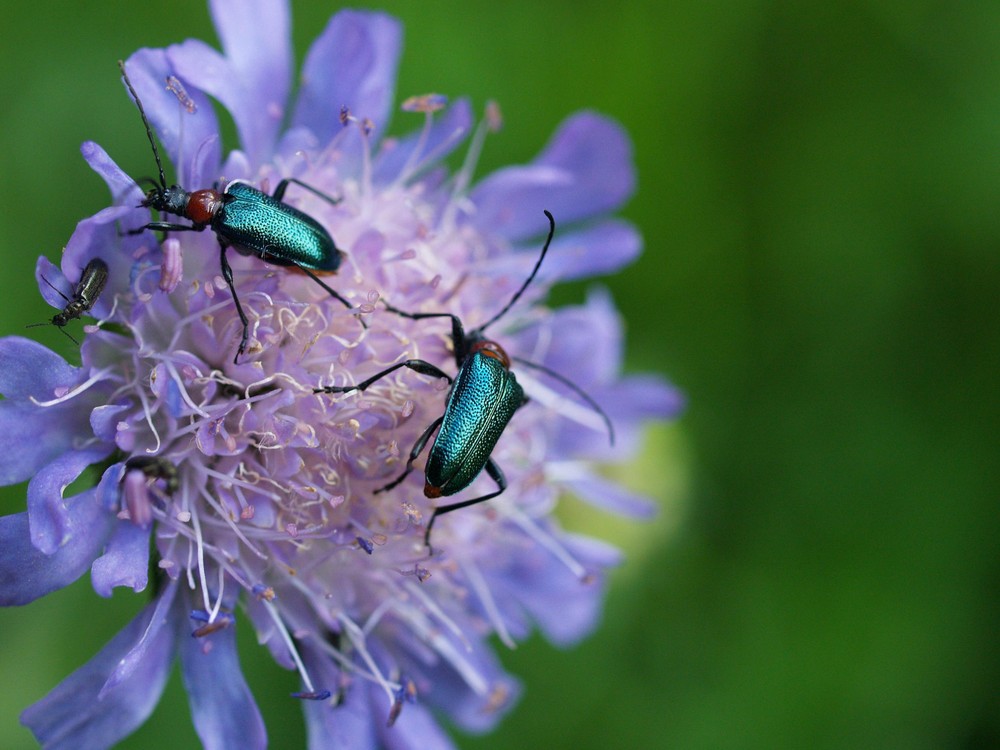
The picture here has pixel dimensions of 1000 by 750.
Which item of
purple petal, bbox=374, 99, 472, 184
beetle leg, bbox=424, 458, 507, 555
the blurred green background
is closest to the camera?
beetle leg, bbox=424, 458, 507, 555

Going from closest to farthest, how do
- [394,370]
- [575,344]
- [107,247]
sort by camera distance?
[107,247], [394,370], [575,344]

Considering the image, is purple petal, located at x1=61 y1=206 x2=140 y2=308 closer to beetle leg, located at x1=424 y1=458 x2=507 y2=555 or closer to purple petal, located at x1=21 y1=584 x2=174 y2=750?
purple petal, located at x1=21 y1=584 x2=174 y2=750

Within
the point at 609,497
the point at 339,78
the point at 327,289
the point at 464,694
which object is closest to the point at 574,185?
the point at 339,78

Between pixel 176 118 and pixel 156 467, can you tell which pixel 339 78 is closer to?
pixel 176 118

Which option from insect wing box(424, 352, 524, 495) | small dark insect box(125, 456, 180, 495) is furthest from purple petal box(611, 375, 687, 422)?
small dark insect box(125, 456, 180, 495)

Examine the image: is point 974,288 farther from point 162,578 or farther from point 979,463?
point 162,578

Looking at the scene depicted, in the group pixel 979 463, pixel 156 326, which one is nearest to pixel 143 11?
pixel 156 326
